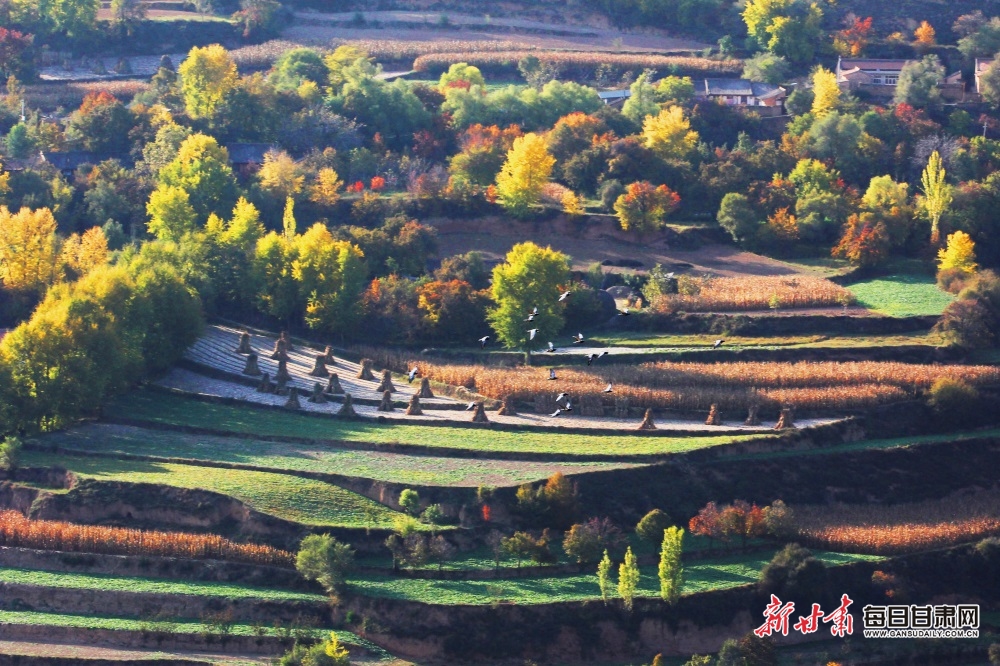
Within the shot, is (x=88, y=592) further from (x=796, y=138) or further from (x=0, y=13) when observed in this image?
(x=0, y=13)

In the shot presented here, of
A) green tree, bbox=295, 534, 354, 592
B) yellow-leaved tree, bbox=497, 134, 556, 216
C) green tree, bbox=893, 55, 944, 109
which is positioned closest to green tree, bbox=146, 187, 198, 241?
yellow-leaved tree, bbox=497, 134, 556, 216

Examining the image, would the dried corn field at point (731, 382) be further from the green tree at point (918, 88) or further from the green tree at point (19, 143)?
the green tree at point (918, 88)

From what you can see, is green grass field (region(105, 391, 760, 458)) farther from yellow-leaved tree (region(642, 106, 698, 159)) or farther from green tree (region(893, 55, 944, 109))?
green tree (region(893, 55, 944, 109))

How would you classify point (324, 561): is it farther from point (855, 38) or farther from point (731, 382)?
point (855, 38)

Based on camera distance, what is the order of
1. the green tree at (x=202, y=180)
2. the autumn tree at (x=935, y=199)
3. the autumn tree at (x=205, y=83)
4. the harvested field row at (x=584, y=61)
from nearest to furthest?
1. the green tree at (x=202, y=180)
2. the autumn tree at (x=935, y=199)
3. the autumn tree at (x=205, y=83)
4. the harvested field row at (x=584, y=61)

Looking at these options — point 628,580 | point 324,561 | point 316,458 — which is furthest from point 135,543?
point 628,580

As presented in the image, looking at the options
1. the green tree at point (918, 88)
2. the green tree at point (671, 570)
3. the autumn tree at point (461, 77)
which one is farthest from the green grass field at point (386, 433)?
the green tree at point (918, 88)
